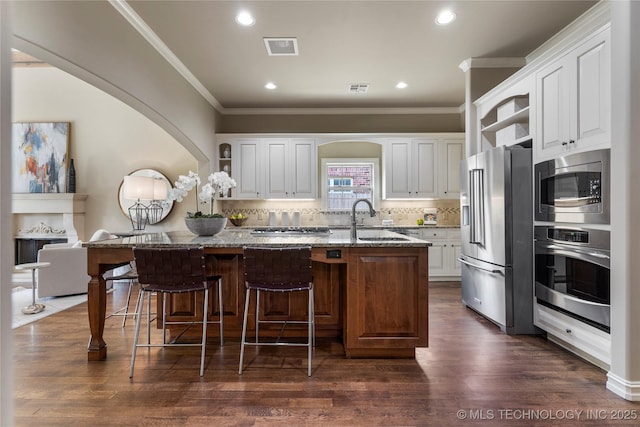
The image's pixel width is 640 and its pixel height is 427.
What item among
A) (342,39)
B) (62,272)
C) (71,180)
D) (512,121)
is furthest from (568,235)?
(71,180)

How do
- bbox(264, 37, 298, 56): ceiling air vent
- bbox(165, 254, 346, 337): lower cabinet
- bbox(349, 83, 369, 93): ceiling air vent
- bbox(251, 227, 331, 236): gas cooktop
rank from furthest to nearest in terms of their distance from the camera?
bbox(349, 83, 369, 93): ceiling air vent → bbox(251, 227, 331, 236): gas cooktop → bbox(264, 37, 298, 56): ceiling air vent → bbox(165, 254, 346, 337): lower cabinet

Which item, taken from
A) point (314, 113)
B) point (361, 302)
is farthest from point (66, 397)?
point (314, 113)

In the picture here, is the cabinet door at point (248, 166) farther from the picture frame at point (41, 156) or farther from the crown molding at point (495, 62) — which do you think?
the crown molding at point (495, 62)

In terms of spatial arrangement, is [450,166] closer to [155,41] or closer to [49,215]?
[155,41]

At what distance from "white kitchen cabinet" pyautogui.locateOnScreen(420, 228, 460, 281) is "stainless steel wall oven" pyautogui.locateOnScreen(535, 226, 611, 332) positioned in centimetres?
240

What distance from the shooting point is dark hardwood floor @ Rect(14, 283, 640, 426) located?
74.3 inches

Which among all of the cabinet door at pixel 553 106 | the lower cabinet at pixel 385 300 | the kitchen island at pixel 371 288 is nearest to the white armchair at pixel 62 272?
the kitchen island at pixel 371 288

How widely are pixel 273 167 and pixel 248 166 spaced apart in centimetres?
44

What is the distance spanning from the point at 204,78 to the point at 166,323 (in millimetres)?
3396

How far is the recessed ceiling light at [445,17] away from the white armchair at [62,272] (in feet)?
16.0

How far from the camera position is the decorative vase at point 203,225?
10.3 ft

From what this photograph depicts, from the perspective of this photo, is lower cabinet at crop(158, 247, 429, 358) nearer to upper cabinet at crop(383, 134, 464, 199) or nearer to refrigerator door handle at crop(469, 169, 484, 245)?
refrigerator door handle at crop(469, 169, 484, 245)

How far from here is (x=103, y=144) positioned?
6.42m

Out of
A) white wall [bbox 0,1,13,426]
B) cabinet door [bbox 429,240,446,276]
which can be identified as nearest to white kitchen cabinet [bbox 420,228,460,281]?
cabinet door [bbox 429,240,446,276]
